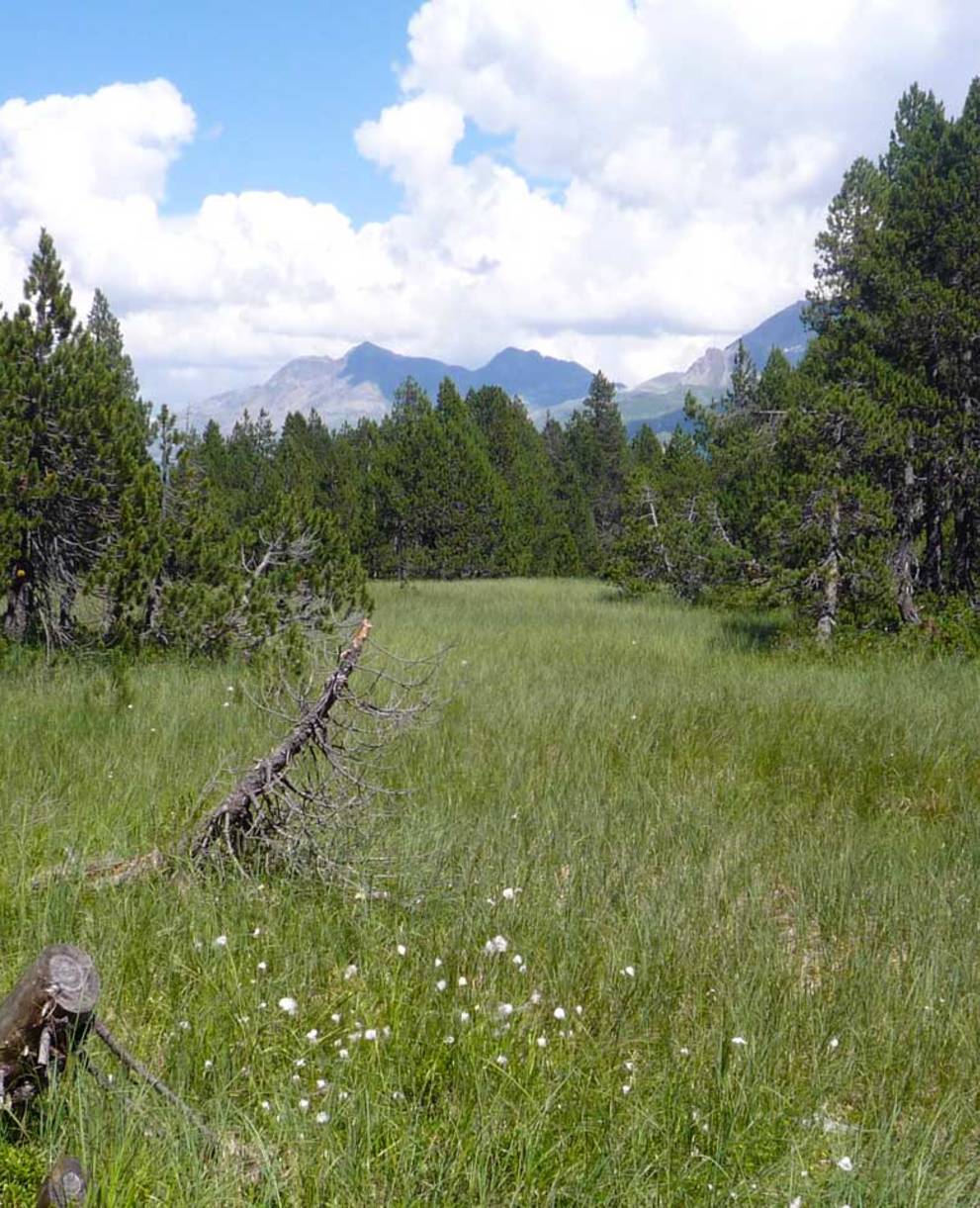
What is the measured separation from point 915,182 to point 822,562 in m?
5.59

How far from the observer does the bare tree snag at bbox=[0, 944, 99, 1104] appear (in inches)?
83.4

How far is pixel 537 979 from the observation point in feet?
10.9

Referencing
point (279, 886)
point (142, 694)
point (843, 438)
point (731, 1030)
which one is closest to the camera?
point (731, 1030)

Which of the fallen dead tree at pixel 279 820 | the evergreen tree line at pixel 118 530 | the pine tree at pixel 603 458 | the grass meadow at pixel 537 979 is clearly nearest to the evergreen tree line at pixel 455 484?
the pine tree at pixel 603 458

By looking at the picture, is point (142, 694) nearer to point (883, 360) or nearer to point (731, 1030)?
point (731, 1030)

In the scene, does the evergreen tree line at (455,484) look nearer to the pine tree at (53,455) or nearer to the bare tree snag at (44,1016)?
the pine tree at (53,455)

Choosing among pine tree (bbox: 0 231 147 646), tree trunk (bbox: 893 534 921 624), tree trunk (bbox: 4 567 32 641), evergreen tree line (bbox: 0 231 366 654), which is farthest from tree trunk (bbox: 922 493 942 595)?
tree trunk (bbox: 4 567 32 641)

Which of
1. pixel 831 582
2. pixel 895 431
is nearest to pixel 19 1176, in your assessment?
pixel 831 582

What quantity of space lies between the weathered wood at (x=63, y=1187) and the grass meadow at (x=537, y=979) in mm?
114

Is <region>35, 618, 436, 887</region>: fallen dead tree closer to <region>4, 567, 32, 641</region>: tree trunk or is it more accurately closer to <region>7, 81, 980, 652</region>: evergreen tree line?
<region>7, 81, 980, 652</region>: evergreen tree line

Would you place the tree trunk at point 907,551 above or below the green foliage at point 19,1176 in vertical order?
above

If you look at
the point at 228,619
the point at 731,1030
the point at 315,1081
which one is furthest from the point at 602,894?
the point at 228,619

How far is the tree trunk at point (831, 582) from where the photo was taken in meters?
11.7

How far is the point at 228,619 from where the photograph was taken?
9.59 metres
